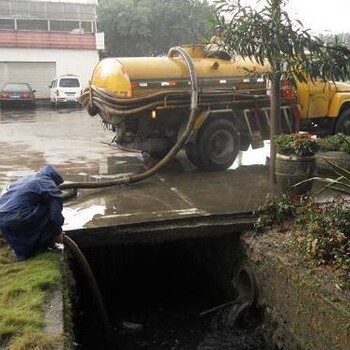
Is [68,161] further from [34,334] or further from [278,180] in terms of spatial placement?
[34,334]

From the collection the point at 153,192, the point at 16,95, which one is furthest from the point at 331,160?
the point at 16,95

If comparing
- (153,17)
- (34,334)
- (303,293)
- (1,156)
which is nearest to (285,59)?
(303,293)

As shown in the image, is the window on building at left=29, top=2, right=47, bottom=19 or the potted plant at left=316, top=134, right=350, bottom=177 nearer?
the potted plant at left=316, top=134, right=350, bottom=177

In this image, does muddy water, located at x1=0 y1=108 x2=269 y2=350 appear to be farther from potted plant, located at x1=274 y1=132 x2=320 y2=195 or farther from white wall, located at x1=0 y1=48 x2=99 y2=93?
white wall, located at x1=0 y1=48 x2=99 y2=93

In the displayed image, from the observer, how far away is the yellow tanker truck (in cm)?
891

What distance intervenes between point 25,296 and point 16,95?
894 inches

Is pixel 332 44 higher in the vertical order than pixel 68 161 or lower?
higher

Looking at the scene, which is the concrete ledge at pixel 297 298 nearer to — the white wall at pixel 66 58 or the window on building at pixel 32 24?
the white wall at pixel 66 58

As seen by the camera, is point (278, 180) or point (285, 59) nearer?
point (285, 59)

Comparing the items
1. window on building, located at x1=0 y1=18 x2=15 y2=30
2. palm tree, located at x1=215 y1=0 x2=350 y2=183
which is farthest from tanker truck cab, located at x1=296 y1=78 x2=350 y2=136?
window on building, located at x1=0 y1=18 x2=15 y2=30

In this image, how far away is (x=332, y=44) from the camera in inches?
174

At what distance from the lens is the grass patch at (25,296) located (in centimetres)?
390

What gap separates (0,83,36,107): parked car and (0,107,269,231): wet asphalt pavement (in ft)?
37.1

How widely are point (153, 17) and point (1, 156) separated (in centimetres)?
2632
